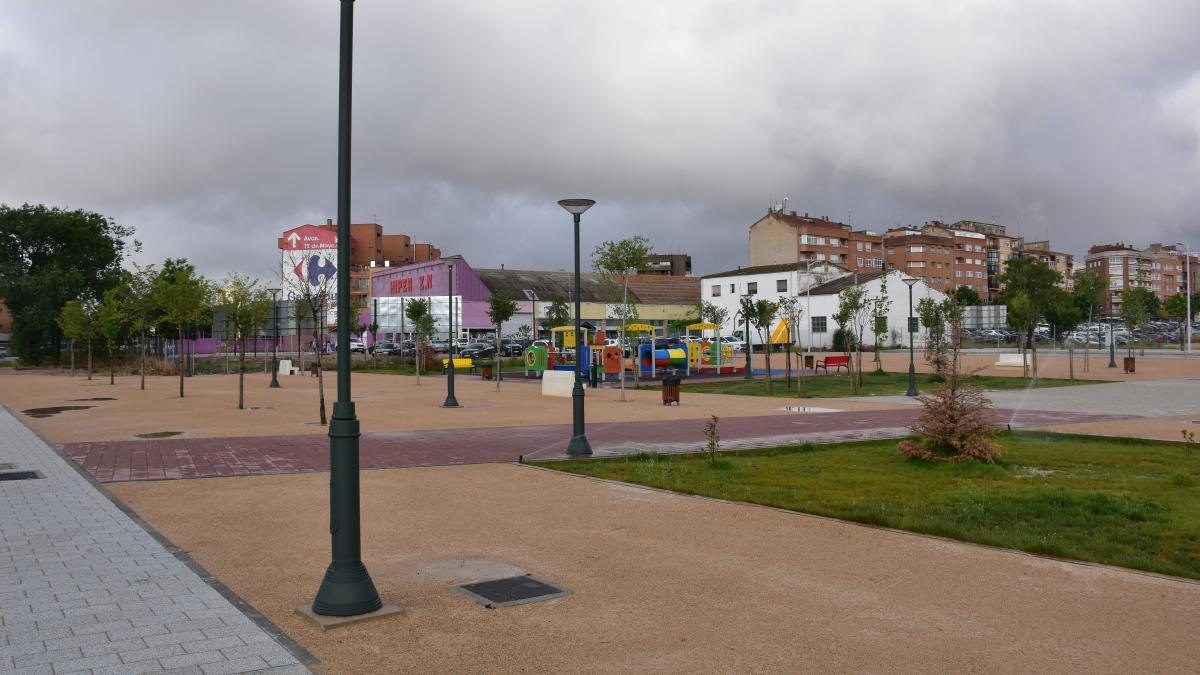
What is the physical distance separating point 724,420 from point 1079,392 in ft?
46.6

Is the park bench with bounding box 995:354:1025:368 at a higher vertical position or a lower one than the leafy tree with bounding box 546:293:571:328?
lower

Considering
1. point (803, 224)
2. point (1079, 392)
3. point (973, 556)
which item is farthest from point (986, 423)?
point (803, 224)

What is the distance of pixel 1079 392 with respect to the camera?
26.2 m

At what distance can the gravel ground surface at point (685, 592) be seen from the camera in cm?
463

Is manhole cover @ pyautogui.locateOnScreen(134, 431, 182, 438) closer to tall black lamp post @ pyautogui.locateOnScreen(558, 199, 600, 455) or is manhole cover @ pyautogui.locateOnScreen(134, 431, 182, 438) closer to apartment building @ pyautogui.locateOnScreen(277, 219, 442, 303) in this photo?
tall black lamp post @ pyautogui.locateOnScreen(558, 199, 600, 455)

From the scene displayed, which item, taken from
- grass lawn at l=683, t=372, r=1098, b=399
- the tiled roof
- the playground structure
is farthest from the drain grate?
the tiled roof

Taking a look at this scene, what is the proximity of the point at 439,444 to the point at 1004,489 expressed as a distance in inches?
337

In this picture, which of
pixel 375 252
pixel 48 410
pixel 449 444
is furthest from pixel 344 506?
pixel 375 252

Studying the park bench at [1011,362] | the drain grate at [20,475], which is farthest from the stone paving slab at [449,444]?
the park bench at [1011,362]

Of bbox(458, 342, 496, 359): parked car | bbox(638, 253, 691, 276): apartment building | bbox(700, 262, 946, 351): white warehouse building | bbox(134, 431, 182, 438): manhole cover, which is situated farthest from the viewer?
bbox(638, 253, 691, 276): apartment building

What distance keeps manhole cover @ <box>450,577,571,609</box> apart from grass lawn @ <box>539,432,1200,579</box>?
3.57 meters

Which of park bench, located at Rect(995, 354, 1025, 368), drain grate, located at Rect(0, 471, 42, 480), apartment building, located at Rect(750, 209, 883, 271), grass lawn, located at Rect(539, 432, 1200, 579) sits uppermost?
apartment building, located at Rect(750, 209, 883, 271)

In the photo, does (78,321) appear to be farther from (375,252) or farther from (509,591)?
(375,252)

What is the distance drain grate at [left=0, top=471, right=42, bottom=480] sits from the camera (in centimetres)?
1083
